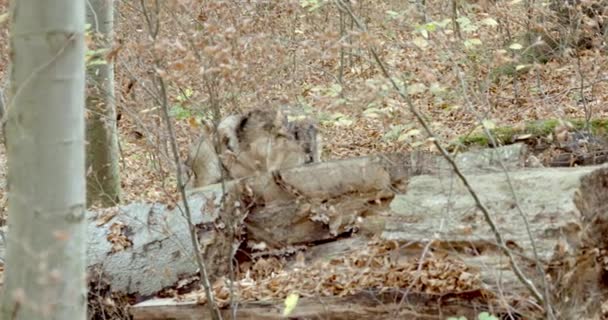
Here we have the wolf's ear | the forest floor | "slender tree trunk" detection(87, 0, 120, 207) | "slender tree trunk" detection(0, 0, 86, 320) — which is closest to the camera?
"slender tree trunk" detection(0, 0, 86, 320)

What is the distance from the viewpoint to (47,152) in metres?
2.29

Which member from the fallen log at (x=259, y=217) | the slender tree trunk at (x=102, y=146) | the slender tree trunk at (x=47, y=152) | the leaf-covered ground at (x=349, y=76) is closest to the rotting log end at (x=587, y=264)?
the leaf-covered ground at (x=349, y=76)

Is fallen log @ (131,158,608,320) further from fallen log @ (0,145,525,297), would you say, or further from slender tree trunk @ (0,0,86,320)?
slender tree trunk @ (0,0,86,320)

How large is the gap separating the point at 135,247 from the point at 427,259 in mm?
2333

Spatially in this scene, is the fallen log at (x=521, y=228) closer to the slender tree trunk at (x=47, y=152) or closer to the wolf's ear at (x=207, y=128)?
the wolf's ear at (x=207, y=128)

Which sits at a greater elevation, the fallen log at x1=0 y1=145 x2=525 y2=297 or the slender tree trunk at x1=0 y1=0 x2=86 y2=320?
the slender tree trunk at x1=0 y1=0 x2=86 y2=320

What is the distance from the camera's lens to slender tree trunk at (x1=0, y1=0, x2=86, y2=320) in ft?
7.48

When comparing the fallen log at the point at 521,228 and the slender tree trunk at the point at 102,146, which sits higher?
the slender tree trunk at the point at 102,146

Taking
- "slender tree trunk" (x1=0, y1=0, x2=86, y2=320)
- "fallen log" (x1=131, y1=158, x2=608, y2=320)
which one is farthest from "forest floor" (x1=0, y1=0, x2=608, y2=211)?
"slender tree trunk" (x1=0, y1=0, x2=86, y2=320)

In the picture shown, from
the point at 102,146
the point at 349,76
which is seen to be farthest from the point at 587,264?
the point at 349,76

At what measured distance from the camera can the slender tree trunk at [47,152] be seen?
2281 mm

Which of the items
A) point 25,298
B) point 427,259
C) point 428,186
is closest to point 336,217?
point 428,186

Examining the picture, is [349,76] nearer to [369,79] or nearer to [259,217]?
[369,79]

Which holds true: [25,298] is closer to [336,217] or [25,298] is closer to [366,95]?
[366,95]
